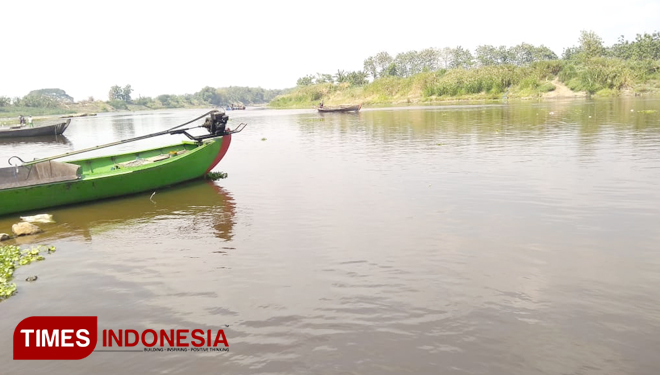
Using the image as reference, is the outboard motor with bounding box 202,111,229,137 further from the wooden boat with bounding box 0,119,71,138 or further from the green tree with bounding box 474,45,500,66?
the green tree with bounding box 474,45,500,66

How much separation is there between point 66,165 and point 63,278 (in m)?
6.63

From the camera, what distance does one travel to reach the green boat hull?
12695 mm

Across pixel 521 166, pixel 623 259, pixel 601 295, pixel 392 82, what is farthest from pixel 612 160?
pixel 392 82

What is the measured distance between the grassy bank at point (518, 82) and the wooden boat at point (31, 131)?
193 feet

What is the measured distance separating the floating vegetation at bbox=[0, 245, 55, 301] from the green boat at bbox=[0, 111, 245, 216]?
129 inches

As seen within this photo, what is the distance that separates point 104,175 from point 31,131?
33.5 metres

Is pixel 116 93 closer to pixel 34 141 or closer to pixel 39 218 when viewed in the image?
pixel 34 141

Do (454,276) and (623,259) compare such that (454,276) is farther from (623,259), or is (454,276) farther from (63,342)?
(63,342)

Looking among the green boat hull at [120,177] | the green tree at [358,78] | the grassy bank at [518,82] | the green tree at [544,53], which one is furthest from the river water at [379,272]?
the green tree at [544,53]

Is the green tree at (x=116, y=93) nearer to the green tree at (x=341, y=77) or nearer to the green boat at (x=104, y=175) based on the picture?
the green tree at (x=341, y=77)

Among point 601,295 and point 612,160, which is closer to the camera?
point 601,295

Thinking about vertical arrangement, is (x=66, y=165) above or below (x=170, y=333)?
above

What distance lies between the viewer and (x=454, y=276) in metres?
7.55

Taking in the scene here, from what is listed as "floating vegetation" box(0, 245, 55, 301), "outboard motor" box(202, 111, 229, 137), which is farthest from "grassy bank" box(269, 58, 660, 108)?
"floating vegetation" box(0, 245, 55, 301)
